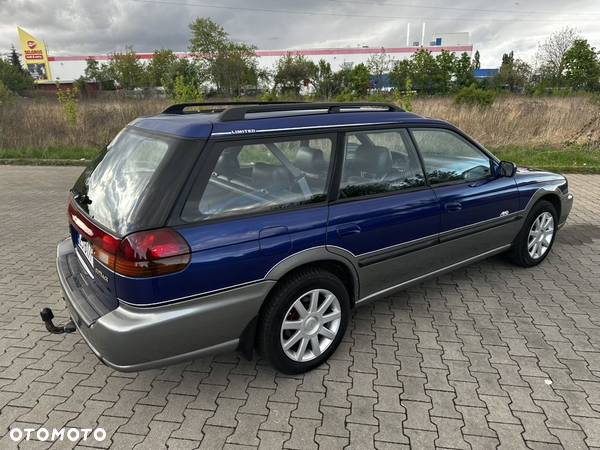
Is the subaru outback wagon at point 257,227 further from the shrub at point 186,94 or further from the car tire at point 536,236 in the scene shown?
the shrub at point 186,94

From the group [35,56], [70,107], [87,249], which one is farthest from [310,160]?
[35,56]

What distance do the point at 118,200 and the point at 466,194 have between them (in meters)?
2.61

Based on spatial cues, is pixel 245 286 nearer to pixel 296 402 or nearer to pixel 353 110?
pixel 296 402

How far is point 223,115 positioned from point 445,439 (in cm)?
218

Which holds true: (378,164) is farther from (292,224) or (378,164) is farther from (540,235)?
(540,235)

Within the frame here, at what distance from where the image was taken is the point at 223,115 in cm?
236

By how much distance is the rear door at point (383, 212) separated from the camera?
2654 mm

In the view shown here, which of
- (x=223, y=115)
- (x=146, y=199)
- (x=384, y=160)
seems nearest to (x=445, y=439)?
(x=384, y=160)

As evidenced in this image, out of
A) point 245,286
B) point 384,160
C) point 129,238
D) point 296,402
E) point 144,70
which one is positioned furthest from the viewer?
point 144,70

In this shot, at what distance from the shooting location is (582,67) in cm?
3338

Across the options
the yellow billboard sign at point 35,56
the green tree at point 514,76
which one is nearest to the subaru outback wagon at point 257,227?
the green tree at point 514,76

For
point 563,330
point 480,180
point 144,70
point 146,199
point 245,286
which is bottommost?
point 563,330

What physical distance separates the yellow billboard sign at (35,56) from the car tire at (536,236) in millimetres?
93119

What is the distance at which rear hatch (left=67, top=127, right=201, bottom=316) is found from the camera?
6.84 feet
